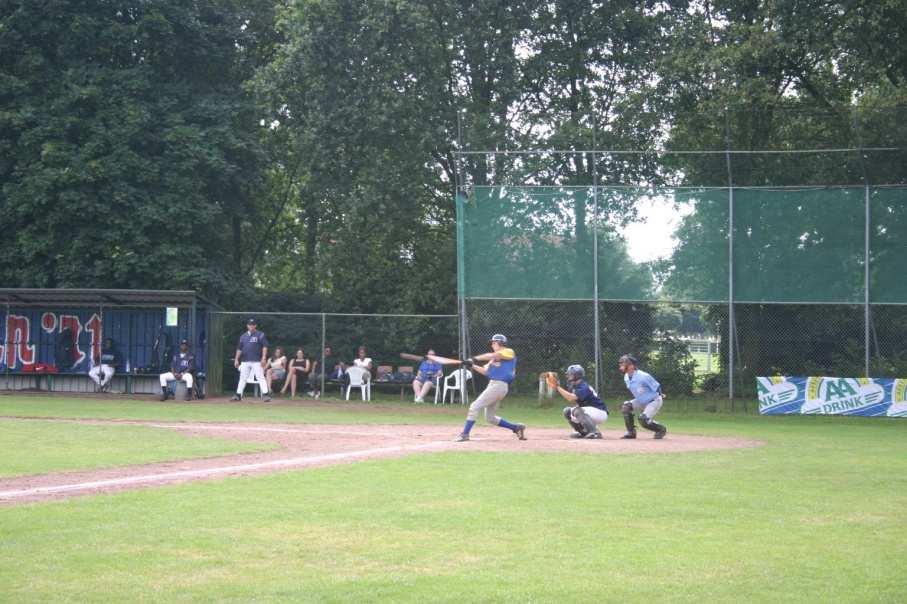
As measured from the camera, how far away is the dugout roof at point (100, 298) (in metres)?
30.8

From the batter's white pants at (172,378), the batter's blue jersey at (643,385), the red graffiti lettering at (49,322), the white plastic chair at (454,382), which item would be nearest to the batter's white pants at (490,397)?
the batter's blue jersey at (643,385)

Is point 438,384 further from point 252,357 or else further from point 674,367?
point 674,367

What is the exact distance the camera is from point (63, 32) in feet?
112

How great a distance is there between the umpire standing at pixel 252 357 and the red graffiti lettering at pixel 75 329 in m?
6.15

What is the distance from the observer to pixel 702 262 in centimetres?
2820

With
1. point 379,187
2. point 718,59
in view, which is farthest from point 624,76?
point 379,187

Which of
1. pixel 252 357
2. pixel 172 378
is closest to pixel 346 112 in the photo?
pixel 252 357

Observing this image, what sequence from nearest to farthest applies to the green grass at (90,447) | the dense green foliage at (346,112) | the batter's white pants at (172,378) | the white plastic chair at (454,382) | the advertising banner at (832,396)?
the green grass at (90,447) → the advertising banner at (832,396) → the white plastic chair at (454,382) → the batter's white pants at (172,378) → the dense green foliage at (346,112)

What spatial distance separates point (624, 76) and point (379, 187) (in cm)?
847

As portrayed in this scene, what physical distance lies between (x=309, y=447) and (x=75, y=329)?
18.7m

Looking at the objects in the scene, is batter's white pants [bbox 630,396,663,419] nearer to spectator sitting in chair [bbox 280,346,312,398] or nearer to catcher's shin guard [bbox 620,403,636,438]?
catcher's shin guard [bbox 620,403,636,438]

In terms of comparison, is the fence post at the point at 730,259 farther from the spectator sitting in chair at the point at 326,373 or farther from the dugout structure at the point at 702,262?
the spectator sitting in chair at the point at 326,373

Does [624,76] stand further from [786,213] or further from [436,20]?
[786,213]

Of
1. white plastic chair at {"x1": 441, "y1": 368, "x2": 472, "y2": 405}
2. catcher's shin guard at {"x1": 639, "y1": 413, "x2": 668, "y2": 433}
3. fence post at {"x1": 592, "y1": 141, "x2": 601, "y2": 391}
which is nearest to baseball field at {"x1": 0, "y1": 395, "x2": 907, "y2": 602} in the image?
catcher's shin guard at {"x1": 639, "y1": 413, "x2": 668, "y2": 433}
